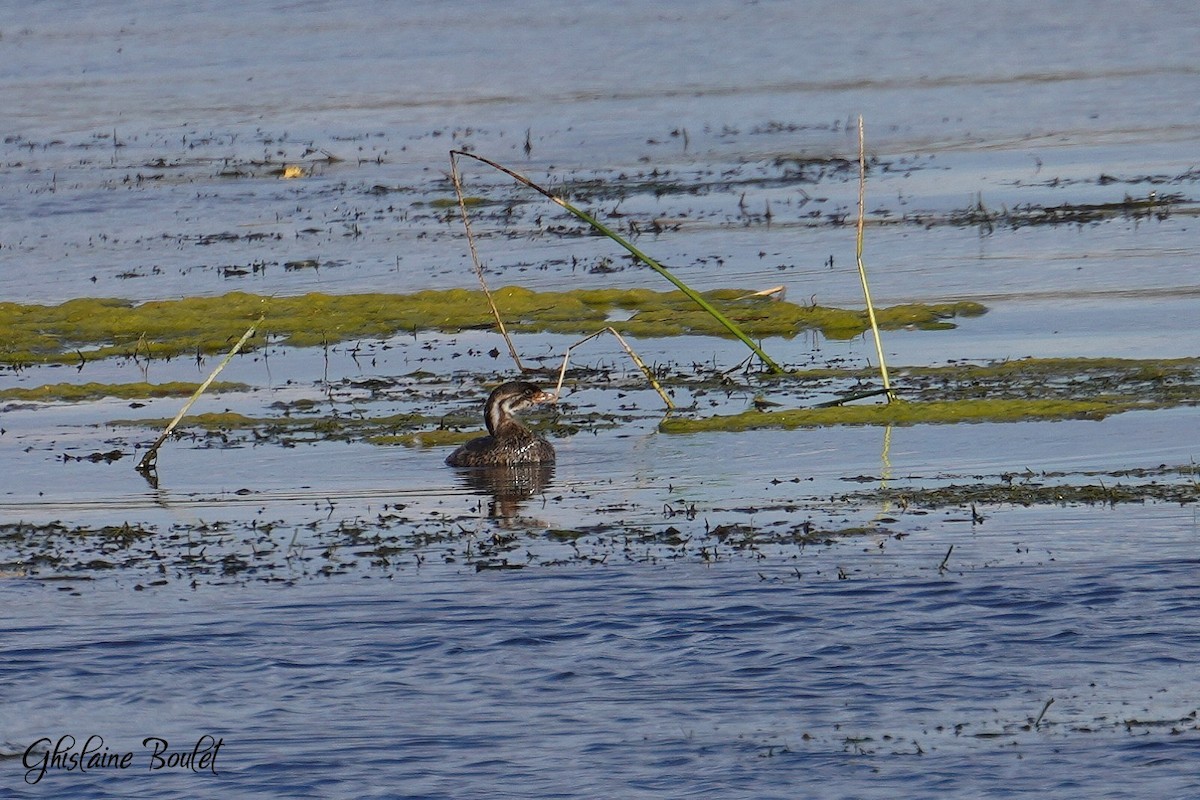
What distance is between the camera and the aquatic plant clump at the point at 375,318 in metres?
16.8

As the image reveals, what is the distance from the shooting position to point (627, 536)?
10.3 m

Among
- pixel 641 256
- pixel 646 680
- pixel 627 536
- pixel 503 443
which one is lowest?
pixel 646 680

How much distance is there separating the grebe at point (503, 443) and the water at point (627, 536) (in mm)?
286

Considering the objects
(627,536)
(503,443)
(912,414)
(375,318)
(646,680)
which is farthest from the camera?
(375,318)

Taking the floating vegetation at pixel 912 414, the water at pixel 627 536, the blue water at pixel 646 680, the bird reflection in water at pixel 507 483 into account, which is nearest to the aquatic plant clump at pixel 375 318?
the water at pixel 627 536

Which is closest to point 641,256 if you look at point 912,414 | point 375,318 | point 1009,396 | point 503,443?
point 503,443

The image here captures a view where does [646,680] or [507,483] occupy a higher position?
[507,483]

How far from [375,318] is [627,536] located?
7.77 m

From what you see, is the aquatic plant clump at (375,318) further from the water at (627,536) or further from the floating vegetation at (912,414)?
the floating vegetation at (912,414)

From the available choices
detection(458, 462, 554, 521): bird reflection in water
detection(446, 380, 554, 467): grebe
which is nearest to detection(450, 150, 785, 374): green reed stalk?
detection(446, 380, 554, 467): grebe

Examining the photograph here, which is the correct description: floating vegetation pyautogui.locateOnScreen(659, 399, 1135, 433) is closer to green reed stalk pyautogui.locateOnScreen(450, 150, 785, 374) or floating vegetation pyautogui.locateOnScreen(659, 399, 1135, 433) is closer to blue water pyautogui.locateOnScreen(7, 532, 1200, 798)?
green reed stalk pyautogui.locateOnScreen(450, 150, 785, 374)

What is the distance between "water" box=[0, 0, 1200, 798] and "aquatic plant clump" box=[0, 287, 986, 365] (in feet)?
1.56

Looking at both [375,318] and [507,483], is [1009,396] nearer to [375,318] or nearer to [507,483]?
[507,483]

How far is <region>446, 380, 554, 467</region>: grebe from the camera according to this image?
12.6m
